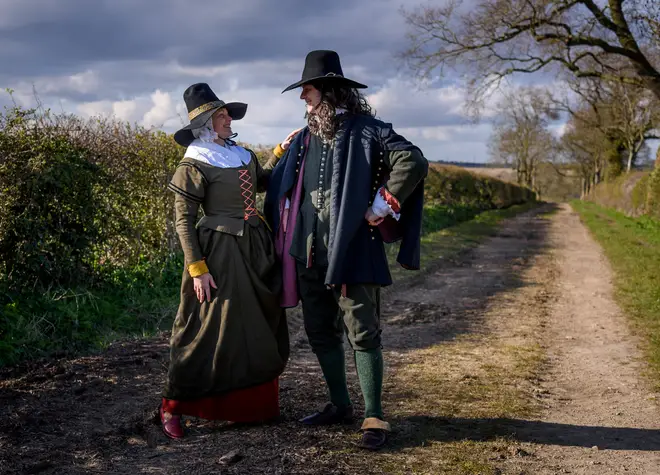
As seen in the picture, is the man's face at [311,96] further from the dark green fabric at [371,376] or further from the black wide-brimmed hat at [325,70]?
the dark green fabric at [371,376]

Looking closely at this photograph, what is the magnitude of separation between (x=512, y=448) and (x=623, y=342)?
3691 millimetres

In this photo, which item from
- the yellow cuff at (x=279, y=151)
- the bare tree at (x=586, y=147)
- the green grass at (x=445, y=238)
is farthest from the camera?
the bare tree at (x=586, y=147)

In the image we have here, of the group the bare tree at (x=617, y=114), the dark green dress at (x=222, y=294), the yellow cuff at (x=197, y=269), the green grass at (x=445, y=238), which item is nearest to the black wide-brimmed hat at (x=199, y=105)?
the dark green dress at (x=222, y=294)

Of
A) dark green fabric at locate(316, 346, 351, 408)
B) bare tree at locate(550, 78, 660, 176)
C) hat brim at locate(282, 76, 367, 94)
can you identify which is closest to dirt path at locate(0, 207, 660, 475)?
dark green fabric at locate(316, 346, 351, 408)

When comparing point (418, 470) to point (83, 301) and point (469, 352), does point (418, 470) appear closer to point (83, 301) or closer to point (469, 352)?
point (469, 352)

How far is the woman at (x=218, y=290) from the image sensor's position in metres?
3.95

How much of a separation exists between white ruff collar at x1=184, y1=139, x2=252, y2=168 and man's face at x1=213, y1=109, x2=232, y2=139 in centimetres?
8

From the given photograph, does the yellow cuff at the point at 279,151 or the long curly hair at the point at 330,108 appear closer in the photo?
the long curly hair at the point at 330,108

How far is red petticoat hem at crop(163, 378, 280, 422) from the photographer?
13.2ft

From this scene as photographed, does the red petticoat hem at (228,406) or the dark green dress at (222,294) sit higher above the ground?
the dark green dress at (222,294)

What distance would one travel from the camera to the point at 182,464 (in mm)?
3592

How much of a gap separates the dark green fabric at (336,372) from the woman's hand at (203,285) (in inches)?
30.9

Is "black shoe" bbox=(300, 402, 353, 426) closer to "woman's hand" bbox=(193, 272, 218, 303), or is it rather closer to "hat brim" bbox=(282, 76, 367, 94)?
"woman's hand" bbox=(193, 272, 218, 303)

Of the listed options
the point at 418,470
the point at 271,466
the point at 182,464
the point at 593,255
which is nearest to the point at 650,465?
the point at 418,470
